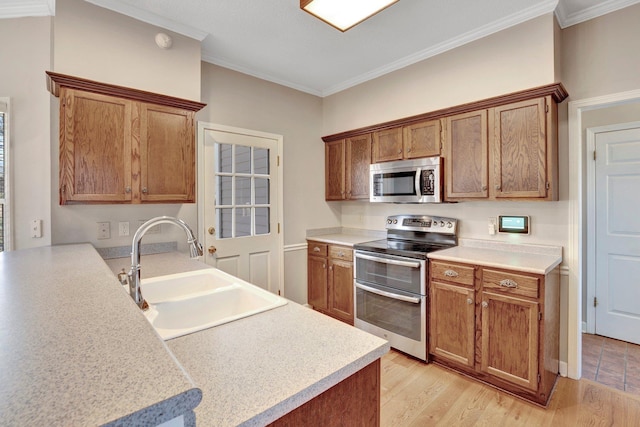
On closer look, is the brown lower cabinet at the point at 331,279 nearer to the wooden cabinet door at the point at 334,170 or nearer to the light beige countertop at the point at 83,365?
Result: the wooden cabinet door at the point at 334,170

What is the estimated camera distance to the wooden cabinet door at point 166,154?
2174 millimetres

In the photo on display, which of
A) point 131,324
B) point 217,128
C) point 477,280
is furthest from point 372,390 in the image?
point 217,128

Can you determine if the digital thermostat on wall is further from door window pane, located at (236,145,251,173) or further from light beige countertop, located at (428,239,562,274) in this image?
door window pane, located at (236,145,251,173)

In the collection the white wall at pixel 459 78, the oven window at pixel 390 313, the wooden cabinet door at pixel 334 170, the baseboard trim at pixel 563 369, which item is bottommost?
the baseboard trim at pixel 563 369

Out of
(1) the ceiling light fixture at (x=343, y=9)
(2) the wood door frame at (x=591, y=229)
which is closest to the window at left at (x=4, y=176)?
(1) the ceiling light fixture at (x=343, y=9)

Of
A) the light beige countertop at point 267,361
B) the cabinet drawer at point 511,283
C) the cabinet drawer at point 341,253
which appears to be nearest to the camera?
the light beige countertop at point 267,361

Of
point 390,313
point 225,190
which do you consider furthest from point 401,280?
point 225,190

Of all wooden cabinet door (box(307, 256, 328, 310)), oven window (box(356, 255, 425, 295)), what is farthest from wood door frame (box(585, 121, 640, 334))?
wooden cabinet door (box(307, 256, 328, 310))

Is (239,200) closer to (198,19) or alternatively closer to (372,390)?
(198,19)

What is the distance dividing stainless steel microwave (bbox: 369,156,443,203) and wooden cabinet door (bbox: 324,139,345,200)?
0.47 m

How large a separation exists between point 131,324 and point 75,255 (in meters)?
1.24

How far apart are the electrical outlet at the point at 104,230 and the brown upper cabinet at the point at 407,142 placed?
2408 millimetres

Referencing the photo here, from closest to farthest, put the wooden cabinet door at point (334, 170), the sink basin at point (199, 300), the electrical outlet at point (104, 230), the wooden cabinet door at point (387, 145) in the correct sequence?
the sink basin at point (199, 300) → the electrical outlet at point (104, 230) → the wooden cabinet door at point (387, 145) → the wooden cabinet door at point (334, 170)

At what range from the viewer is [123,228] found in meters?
2.35
